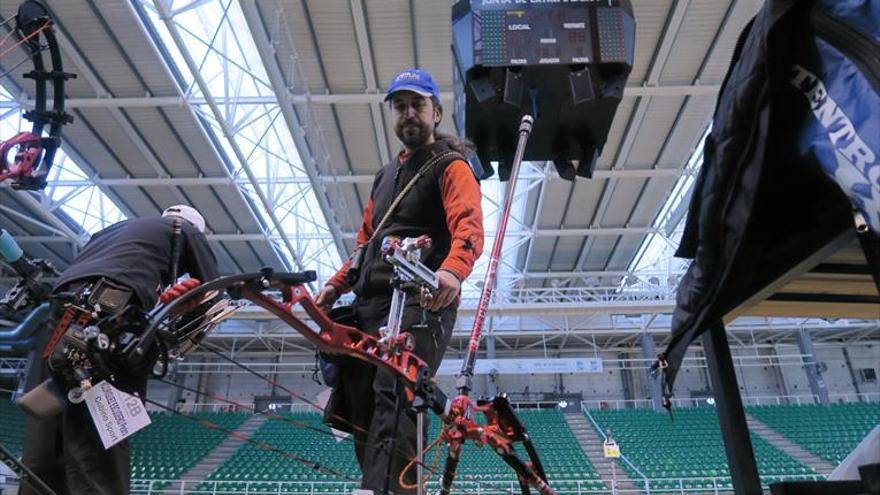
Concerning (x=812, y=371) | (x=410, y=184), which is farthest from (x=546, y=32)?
(x=812, y=371)

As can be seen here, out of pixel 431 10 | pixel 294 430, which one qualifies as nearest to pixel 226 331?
pixel 294 430

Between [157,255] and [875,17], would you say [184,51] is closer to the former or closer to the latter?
[157,255]

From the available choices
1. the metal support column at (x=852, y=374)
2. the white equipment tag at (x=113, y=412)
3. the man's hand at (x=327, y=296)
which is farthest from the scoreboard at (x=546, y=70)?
the metal support column at (x=852, y=374)

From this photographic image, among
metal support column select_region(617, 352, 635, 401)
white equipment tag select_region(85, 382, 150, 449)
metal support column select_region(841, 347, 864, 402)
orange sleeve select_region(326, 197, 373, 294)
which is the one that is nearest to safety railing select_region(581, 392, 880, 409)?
metal support column select_region(841, 347, 864, 402)

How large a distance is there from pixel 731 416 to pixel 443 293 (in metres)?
0.76

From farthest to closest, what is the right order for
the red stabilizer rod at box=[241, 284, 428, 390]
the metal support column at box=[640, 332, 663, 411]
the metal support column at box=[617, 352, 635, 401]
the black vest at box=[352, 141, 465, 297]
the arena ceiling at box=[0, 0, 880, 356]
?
the metal support column at box=[617, 352, 635, 401], the metal support column at box=[640, 332, 663, 411], the arena ceiling at box=[0, 0, 880, 356], the black vest at box=[352, 141, 465, 297], the red stabilizer rod at box=[241, 284, 428, 390]

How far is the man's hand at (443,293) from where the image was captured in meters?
1.28

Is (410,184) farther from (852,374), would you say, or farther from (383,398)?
(852,374)

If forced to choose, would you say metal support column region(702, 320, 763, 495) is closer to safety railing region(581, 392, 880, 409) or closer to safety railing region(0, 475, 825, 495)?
safety railing region(0, 475, 825, 495)

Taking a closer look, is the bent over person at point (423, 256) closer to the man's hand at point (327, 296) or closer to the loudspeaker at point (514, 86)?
the man's hand at point (327, 296)

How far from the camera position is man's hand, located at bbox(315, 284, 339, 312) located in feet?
5.46

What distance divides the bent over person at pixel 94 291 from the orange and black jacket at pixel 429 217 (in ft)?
1.60

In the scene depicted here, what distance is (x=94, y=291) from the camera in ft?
4.52

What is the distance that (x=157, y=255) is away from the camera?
5.39ft
